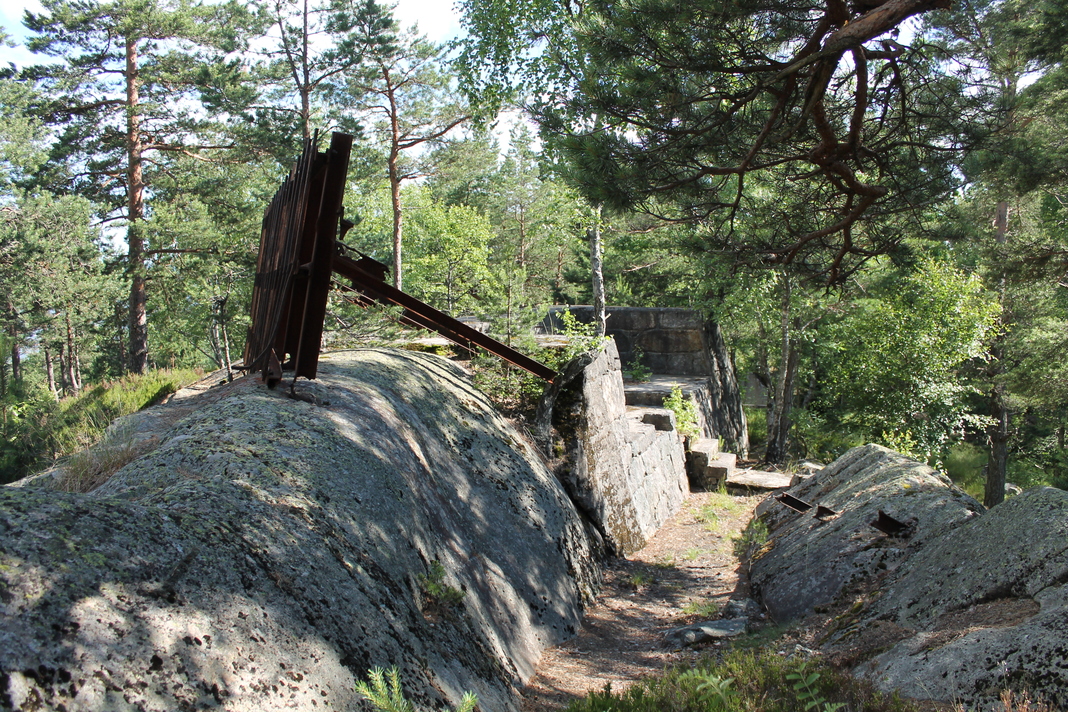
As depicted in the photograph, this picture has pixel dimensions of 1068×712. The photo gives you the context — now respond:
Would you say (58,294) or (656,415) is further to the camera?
(58,294)

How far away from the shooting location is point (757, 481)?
11289 millimetres

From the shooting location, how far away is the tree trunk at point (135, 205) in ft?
48.9

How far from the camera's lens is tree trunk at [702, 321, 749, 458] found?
15.5 m

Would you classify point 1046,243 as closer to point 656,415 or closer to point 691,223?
point 691,223

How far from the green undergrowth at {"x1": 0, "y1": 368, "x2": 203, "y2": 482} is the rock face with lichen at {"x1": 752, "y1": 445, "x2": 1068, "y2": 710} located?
5833 mm

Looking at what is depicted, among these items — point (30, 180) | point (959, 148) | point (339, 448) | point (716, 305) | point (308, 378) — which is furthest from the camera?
point (30, 180)

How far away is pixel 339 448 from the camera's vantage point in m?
3.66

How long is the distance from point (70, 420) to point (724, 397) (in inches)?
520

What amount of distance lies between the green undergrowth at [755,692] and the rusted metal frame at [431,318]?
3779mm

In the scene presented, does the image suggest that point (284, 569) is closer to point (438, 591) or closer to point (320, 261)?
point (438, 591)

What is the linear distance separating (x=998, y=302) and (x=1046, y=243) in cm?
662

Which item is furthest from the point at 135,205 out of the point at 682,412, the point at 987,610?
the point at 987,610

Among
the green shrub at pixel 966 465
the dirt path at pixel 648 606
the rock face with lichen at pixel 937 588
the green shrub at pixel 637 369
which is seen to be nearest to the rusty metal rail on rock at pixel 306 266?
the dirt path at pixel 648 606

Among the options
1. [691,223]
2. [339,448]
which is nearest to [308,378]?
[339,448]
